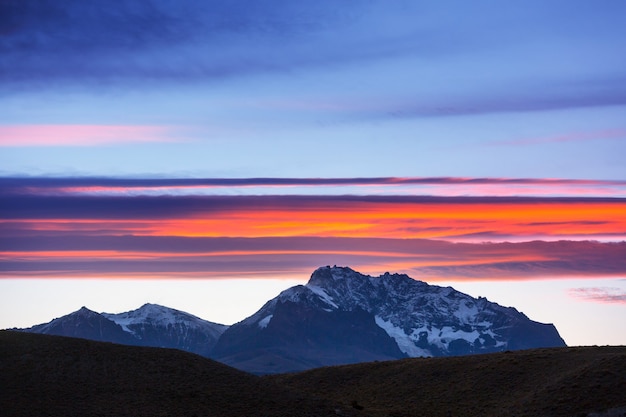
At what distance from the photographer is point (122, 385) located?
12556 centimetres

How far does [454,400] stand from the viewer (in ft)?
436

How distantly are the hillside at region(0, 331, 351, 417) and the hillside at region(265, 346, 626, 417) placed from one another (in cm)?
1185

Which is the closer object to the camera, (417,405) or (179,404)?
(179,404)

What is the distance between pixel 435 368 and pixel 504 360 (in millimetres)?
10189

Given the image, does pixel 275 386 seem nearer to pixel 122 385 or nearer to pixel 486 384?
pixel 122 385

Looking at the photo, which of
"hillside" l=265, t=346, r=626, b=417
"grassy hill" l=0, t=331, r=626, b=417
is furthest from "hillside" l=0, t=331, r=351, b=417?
"hillside" l=265, t=346, r=626, b=417

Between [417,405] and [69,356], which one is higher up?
[69,356]

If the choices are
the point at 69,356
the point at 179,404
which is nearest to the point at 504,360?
the point at 179,404

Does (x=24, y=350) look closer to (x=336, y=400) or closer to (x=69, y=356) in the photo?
(x=69, y=356)

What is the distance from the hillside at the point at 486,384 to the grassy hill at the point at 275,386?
165mm

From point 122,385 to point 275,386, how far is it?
19.9 metres

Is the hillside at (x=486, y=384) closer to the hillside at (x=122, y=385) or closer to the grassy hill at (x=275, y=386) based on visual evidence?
the grassy hill at (x=275, y=386)

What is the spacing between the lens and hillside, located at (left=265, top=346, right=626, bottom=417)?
12081 centimetres

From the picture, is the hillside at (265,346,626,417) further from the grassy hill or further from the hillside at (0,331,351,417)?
the hillside at (0,331,351,417)
